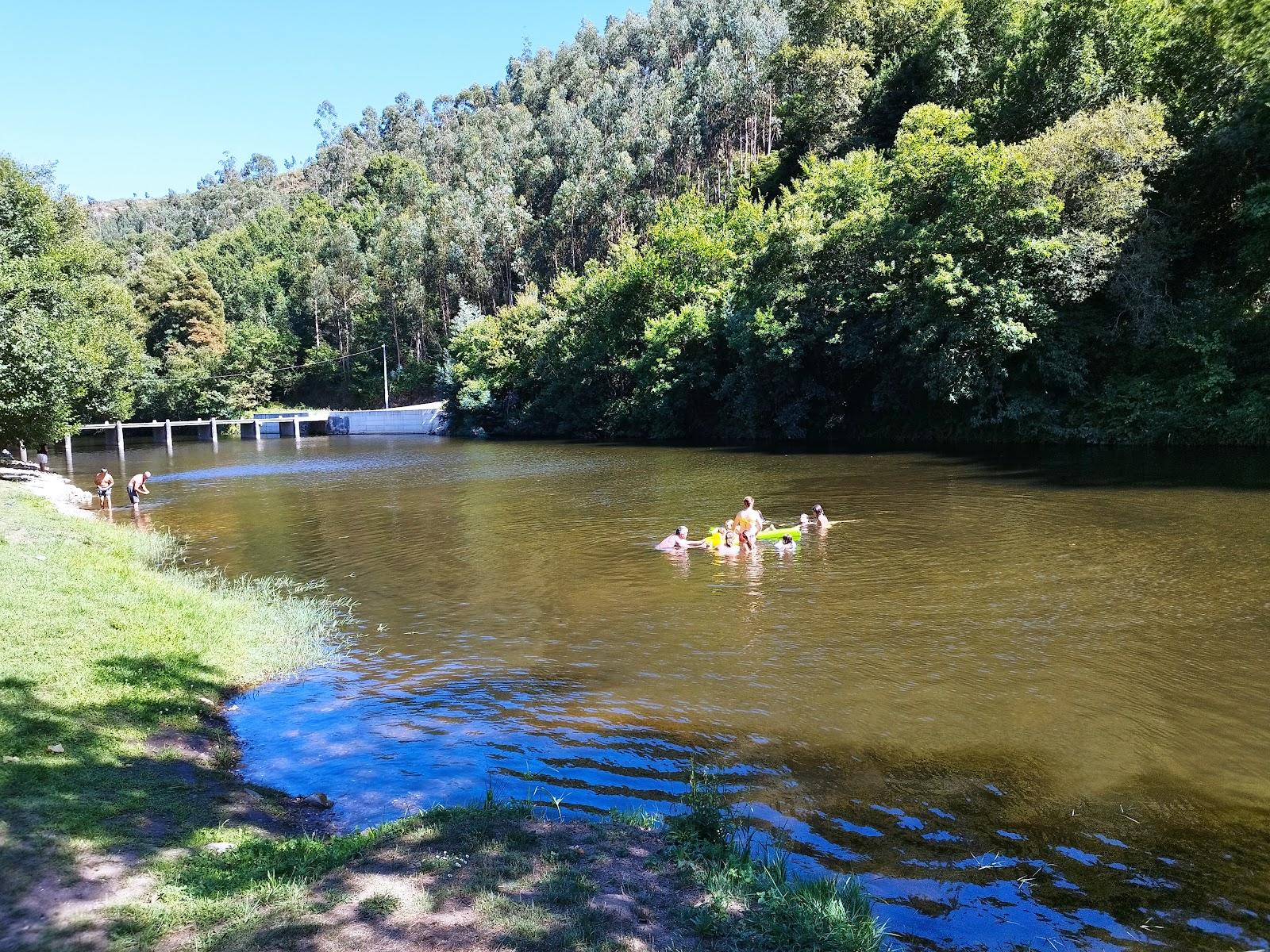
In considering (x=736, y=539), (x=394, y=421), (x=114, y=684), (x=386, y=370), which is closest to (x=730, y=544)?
(x=736, y=539)

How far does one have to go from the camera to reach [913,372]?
4019 centimetres

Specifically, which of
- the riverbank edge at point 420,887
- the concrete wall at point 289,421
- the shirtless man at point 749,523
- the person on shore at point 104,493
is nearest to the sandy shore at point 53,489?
the person on shore at point 104,493

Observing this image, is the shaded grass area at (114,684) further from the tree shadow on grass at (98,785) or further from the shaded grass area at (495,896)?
the shaded grass area at (495,896)

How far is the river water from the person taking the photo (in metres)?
6.43

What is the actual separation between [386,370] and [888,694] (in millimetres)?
93666

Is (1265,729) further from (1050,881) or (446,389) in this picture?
(446,389)

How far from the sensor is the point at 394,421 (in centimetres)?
8275

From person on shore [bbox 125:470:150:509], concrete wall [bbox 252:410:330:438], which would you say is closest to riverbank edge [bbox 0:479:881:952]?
person on shore [bbox 125:470:150:509]

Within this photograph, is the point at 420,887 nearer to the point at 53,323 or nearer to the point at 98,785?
the point at 98,785

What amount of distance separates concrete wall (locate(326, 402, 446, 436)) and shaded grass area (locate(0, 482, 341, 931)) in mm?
63980

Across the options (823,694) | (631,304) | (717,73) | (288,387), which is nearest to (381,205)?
(288,387)

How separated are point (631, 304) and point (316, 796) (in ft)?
183

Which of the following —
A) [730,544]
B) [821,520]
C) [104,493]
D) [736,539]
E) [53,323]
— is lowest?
[730,544]

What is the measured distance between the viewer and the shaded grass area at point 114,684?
586 centimetres
